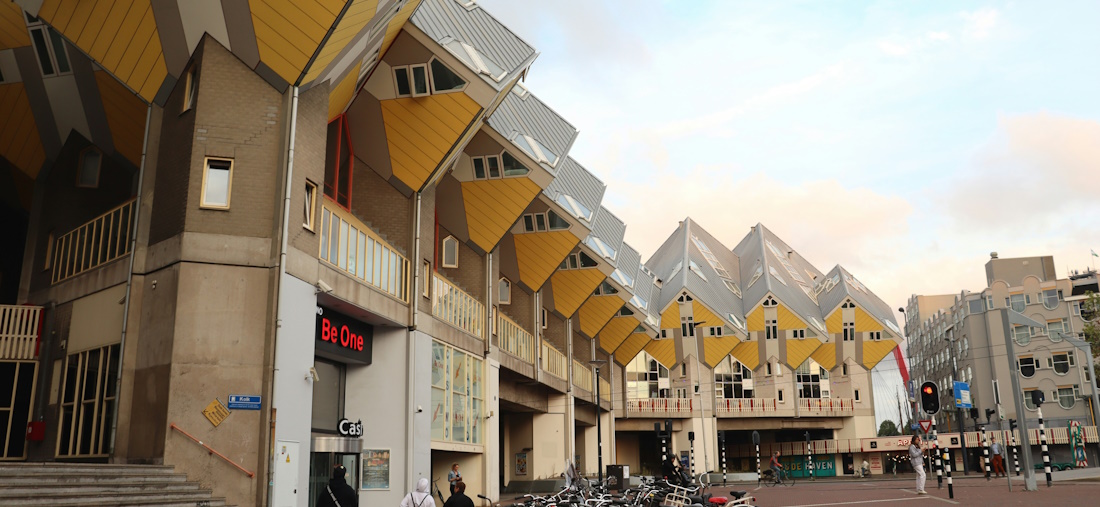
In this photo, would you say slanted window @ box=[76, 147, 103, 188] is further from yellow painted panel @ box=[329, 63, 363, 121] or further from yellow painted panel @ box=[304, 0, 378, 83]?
yellow painted panel @ box=[304, 0, 378, 83]

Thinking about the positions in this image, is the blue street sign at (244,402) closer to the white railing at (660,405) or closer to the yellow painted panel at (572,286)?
the yellow painted panel at (572,286)

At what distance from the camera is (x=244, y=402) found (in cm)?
1631

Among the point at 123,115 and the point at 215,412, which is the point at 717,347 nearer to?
the point at 123,115

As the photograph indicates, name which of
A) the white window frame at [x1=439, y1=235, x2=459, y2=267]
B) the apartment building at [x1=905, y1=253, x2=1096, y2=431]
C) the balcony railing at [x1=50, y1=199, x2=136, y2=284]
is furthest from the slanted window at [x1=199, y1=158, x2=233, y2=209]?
the apartment building at [x1=905, y1=253, x2=1096, y2=431]

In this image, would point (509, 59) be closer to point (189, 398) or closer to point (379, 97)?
point (379, 97)

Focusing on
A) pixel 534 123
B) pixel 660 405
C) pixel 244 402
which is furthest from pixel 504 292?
pixel 660 405

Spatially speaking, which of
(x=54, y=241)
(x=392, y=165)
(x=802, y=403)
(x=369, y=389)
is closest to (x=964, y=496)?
(x=369, y=389)

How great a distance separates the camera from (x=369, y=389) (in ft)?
75.9

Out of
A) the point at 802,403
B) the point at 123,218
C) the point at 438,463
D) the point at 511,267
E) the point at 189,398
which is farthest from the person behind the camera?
the point at 802,403

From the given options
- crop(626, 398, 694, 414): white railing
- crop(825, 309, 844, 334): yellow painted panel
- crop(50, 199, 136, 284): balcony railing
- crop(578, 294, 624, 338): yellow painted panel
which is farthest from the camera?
crop(825, 309, 844, 334): yellow painted panel

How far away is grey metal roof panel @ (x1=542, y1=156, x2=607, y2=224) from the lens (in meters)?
35.2

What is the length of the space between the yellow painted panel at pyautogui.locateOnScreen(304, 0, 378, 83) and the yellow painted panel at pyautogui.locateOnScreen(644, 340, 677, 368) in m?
48.6

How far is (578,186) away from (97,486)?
90.1 feet

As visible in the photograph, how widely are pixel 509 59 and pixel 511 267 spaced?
40.1 ft
